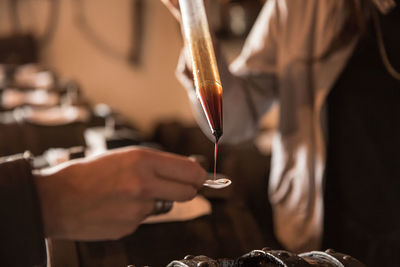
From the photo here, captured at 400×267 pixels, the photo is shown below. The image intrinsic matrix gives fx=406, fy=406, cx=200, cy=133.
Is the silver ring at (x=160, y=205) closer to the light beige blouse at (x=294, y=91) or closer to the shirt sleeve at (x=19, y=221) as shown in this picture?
the shirt sleeve at (x=19, y=221)

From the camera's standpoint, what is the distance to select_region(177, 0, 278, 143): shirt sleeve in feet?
3.57

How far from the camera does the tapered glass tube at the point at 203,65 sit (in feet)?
1.35

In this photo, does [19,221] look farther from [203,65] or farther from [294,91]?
[294,91]

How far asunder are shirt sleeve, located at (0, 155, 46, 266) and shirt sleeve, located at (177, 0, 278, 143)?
0.60 metres

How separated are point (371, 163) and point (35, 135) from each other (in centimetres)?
125

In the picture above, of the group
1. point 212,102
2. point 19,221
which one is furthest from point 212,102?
point 19,221

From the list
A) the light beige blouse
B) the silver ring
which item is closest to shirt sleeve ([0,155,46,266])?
the silver ring

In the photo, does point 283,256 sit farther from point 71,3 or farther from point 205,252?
point 71,3

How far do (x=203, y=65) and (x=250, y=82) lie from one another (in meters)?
0.77

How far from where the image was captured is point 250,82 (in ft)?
3.83

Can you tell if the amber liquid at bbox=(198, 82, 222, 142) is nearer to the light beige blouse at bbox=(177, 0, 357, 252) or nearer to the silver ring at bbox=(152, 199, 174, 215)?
the silver ring at bbox=(152, 199, 174, 215)

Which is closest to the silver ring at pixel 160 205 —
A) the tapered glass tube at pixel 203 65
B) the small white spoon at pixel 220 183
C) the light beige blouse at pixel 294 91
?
the small white spoon at pixel 220 183

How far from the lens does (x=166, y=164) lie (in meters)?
0.58

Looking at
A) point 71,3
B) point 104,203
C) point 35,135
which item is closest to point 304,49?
point 104,203
